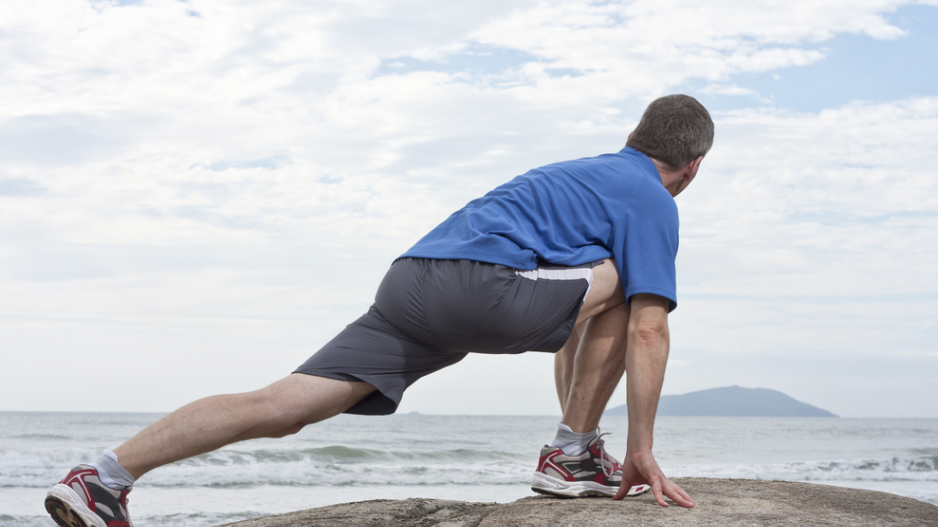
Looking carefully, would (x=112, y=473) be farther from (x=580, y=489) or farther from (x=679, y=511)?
(x=679, y=511)

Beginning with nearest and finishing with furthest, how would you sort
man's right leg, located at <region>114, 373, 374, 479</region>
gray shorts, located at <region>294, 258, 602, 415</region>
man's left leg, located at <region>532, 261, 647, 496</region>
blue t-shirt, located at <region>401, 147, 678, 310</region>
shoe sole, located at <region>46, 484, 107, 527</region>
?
1. shoe sole, located at <region>46, 484, 107, 527</region>
2. man's right leg, located at <region>114, 373, 374, 479</region>
3. gray shorts, located at <region>294, 258, 602, 415</region>
4. blue t-shirt, located at <region>401, 147, 678, 310</region>
5. man's left leg, located at <region>532, 261, 647, 496</region>

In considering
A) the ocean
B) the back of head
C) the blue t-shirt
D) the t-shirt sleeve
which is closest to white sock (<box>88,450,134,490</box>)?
the blue t-shirt

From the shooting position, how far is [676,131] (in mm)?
2455

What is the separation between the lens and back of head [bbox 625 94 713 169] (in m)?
2.46

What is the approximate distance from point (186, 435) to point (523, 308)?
104 cm

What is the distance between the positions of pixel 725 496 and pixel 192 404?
199 centimetres

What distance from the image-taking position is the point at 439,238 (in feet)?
7.41

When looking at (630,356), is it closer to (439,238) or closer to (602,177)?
(602,177)

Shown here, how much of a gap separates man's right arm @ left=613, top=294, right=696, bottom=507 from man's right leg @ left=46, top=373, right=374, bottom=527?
0.94m

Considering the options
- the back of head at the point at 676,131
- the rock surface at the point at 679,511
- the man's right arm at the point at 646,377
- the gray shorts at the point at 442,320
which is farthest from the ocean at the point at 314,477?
the gray shorts at the point at 442,320

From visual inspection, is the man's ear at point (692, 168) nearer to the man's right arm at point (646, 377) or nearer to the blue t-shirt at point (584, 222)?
the blue t-shirt at point (584, 222)

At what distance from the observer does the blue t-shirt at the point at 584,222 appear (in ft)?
7.16

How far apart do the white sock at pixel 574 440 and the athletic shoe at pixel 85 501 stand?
149cm

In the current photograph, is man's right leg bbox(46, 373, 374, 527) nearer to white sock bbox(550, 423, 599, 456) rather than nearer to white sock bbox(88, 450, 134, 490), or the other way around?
white sock bbox(88, 450, 134, 490)
